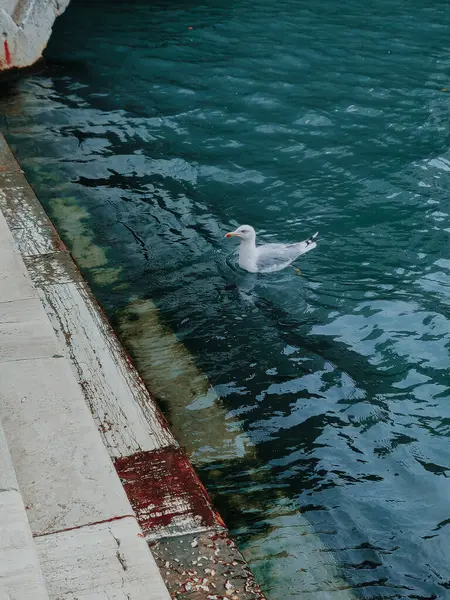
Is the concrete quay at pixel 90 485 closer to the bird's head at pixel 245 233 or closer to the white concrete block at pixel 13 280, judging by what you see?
the white concrete block at pixel 13 280

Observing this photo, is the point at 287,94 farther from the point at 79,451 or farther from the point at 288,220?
the point at 79,451

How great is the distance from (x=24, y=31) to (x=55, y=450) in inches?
397

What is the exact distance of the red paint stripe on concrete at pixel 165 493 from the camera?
3861mm

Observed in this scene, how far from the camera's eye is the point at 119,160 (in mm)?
9727

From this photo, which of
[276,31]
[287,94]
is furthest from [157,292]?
[276,31]

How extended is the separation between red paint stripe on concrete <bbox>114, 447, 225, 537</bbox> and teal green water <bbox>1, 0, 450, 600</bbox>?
52 centimetres

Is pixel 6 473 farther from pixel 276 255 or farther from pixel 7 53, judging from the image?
pixel 7 53

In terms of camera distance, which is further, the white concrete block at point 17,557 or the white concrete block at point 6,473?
the white concrete block at point 6,473

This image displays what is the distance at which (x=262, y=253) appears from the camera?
7.47 meters

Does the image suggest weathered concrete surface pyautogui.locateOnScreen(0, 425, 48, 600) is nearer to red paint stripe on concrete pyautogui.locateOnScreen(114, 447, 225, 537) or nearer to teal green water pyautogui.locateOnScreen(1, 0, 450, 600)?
red paint stripe on concrete pyautogui.locateOnScreen(114, 447, 225, 537)

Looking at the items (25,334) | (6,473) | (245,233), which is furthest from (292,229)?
(6,473)

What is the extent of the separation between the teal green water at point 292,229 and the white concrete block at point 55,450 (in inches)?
41.1

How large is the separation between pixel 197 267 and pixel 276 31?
868 centimetres

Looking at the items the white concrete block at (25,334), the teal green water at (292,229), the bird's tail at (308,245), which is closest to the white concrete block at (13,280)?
the white concrete block at (25,334)
